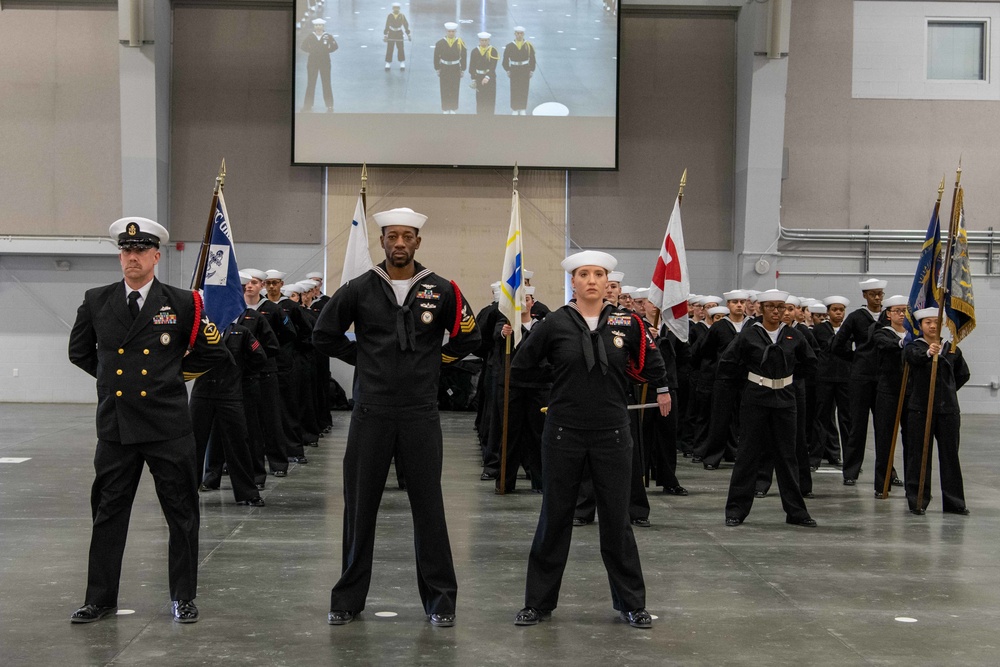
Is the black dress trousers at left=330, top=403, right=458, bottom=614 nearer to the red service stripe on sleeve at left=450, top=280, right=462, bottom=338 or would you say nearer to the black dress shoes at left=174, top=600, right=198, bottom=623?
the red service stripe on sleeve at left=450, top=280, right=462, bottom=338

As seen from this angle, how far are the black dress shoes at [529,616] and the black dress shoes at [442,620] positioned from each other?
326 mm

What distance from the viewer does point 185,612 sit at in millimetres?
5254

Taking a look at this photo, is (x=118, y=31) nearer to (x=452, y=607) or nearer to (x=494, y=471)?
(x=494, y=471)

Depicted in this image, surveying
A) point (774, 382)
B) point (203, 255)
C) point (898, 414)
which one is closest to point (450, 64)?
point (898, 414)

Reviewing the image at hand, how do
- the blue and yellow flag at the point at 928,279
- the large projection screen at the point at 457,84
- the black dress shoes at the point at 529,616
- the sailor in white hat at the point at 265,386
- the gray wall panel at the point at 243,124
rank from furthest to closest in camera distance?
the gray wall panel at the point at 243,124, the large projection screen at the point at 457,84, the sailor in white hat at the point at 265,386, the blue and yellow flag at the point at 928,279, the black dress shoes at the point at 529,616

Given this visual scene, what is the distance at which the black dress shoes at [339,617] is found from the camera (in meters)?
5.24

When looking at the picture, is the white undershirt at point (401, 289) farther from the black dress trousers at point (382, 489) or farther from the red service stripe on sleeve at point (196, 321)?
the red service stripe on sleeve at point (196, 321)

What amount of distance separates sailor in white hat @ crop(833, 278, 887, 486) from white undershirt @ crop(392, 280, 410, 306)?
255 inches

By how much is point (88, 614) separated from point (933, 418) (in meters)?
6.79

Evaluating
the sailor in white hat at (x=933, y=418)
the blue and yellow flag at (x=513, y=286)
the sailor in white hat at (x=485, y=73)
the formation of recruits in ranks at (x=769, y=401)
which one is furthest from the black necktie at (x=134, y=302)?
the sailor in white hat at (x=485, y=73)

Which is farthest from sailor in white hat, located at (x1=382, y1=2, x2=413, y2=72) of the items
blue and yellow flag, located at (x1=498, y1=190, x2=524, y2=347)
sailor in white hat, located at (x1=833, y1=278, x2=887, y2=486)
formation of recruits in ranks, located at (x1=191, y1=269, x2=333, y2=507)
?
sailor in white hat, located at (x1=833, y1=278, x2=887, y2=486)

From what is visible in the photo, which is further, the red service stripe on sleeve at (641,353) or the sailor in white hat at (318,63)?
the sailor in white hat at (318,63)

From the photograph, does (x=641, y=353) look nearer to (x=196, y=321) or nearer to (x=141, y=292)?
(x=196, y=321)

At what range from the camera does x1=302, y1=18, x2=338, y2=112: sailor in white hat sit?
17.8 m
